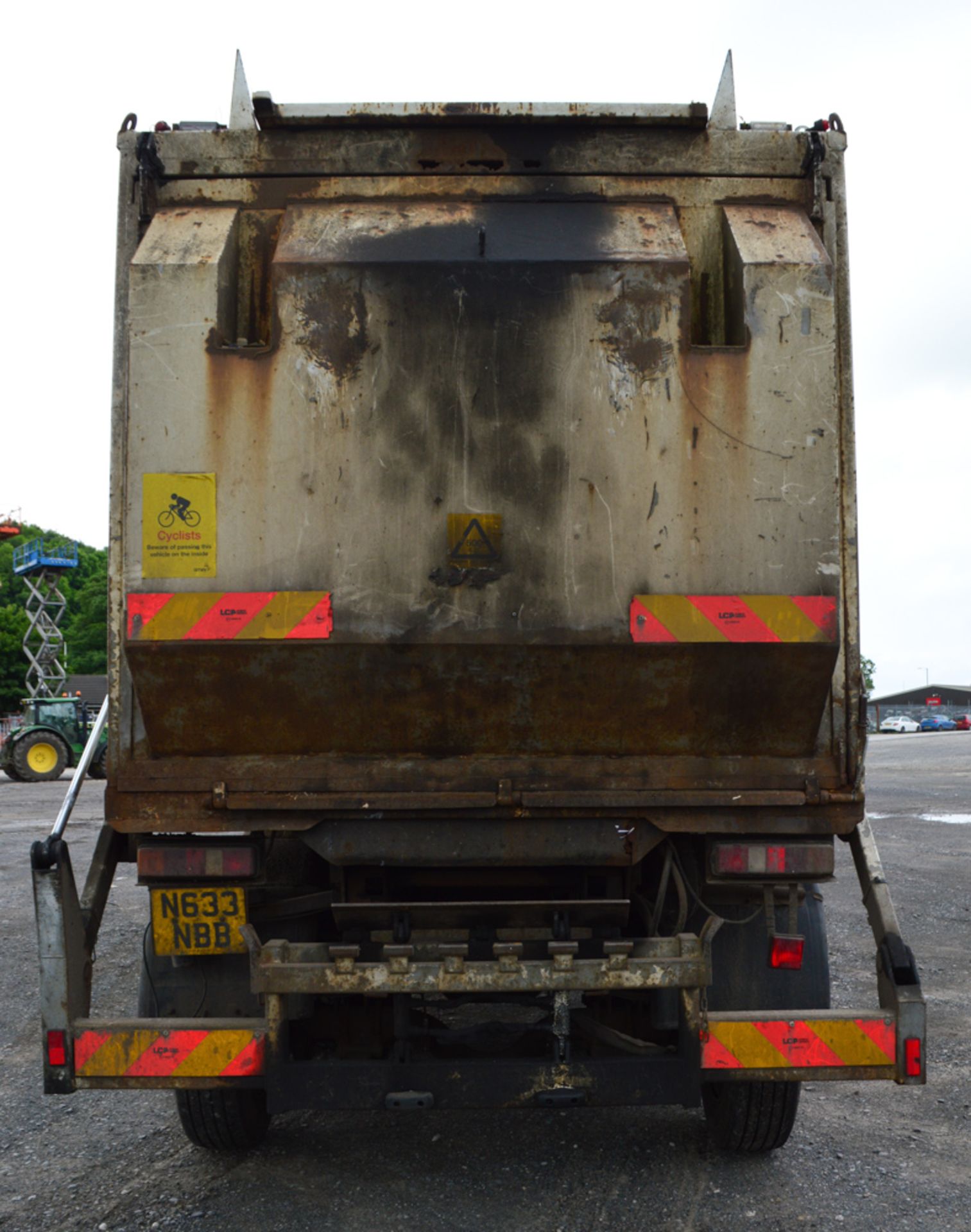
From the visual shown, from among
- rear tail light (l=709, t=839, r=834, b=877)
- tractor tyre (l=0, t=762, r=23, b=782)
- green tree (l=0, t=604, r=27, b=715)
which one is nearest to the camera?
rear tail light (l=709, t=839, r=834, b=877)

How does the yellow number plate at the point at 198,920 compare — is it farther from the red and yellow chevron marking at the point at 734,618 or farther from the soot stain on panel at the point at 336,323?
the soot stain on panel at the point at 336,323

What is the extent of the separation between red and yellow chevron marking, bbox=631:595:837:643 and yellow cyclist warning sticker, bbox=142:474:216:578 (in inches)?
52.0

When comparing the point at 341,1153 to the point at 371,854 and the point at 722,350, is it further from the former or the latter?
the point at 722,350

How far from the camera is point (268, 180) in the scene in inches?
144

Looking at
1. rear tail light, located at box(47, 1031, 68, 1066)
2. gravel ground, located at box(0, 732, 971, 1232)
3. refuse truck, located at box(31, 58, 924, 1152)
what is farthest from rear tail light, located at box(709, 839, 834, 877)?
rear tail light, located at box(47, 1031, 68, 1066)

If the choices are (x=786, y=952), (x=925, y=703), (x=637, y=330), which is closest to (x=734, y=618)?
(x=637, y=330)

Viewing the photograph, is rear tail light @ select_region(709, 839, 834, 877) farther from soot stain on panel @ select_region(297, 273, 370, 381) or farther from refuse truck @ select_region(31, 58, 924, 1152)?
soot stain on panel @ select_region(297, 273, 370, 381)

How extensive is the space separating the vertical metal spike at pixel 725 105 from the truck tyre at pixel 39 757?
21415 mm

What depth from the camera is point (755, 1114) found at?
3.72 metres

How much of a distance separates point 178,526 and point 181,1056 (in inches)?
62.4

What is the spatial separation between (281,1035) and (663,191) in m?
2.94

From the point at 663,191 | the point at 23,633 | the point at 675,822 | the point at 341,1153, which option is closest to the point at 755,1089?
the point at 675,822

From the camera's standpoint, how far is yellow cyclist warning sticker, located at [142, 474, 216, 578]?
3336 mm

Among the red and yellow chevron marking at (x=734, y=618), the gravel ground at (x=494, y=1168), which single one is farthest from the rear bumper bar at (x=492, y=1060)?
the red and yellow chevron marking at (x=734, y=618)
